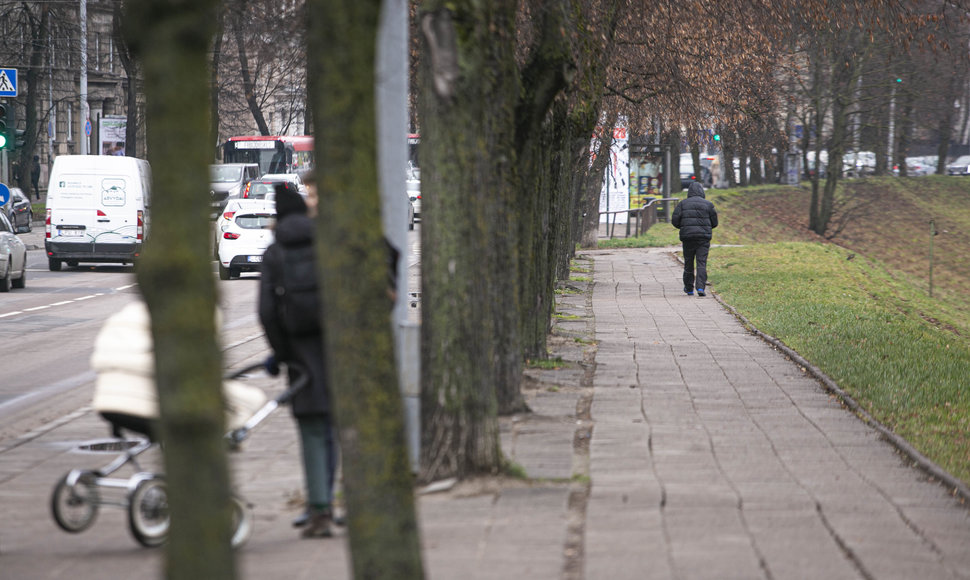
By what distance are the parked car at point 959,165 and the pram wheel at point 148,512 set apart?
254ft

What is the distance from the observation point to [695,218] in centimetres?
2084

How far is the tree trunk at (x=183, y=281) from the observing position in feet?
9.43

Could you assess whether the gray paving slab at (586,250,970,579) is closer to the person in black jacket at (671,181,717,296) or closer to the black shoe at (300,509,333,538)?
the black shoe at (300,509,333,538)

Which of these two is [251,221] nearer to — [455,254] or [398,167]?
[398,167]

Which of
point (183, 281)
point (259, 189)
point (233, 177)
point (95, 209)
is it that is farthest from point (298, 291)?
point (233, 177)

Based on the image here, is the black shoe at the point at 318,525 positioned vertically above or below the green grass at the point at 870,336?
above

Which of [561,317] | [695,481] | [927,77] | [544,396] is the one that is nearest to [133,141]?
[927,77]

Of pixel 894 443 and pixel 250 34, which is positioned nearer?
pixel 894 443

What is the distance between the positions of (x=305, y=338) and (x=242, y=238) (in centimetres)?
1901

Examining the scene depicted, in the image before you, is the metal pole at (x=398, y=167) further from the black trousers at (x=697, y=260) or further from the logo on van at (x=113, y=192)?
the logo on van at (x=113, y=192)

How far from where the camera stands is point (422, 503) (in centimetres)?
632

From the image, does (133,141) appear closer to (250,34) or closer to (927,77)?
(927,77)

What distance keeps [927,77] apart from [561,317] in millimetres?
30180

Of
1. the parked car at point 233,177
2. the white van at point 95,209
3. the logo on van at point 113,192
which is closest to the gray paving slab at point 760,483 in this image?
the white van at point 95,209
